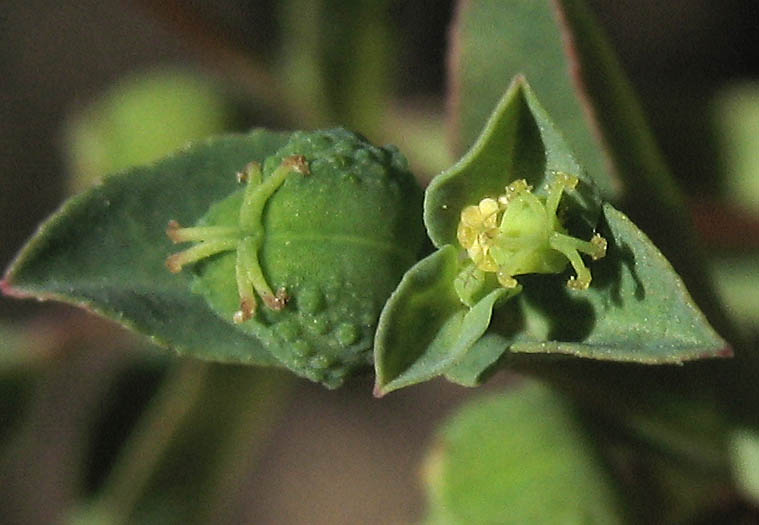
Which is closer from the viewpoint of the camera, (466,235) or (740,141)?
(466,235)

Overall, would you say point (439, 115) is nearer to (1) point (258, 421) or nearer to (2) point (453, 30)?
(1) point (258, 421)

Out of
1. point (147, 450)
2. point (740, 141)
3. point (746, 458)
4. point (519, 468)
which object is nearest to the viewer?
point (746, 458)

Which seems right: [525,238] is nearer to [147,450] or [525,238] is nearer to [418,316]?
[418,316]

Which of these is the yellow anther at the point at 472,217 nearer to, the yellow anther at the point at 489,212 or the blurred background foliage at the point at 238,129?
the yellow anther at the point at 489,212

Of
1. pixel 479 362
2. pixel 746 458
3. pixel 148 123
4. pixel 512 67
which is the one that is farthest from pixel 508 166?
pixel 148 123

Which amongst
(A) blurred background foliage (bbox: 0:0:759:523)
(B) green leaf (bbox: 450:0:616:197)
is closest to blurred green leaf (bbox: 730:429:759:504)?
(B) green leaf (bbox: 450:0:616:197)
